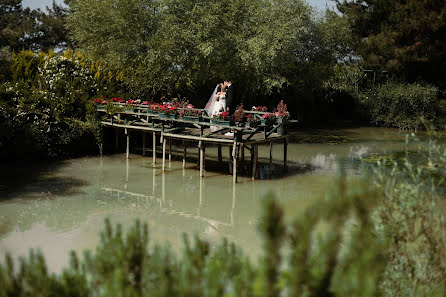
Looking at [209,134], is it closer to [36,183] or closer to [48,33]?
[36,183]

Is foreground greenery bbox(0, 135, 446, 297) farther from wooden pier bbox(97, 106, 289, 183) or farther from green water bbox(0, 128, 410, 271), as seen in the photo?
wooden pier bbox(97, 106, 289, 183)

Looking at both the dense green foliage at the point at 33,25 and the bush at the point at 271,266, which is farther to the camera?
the dense green foliage at the point at 33,25

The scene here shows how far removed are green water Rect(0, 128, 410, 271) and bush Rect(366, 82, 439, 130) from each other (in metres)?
11.0

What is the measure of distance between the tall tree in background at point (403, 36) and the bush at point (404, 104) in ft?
3.81

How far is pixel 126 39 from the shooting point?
20000mm

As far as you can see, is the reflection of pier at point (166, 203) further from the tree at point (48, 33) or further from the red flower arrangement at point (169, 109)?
the tree at point (48, 33)

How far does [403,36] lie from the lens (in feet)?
90.6

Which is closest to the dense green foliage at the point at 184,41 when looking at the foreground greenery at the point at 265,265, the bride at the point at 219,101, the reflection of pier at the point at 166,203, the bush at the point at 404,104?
the bride at the point at 219,101

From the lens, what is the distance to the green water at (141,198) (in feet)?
32.2

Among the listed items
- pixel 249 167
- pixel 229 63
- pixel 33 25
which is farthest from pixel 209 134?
pixel 33 25

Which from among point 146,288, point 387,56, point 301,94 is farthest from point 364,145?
point 146,288

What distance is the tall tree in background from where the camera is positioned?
87.9 ft

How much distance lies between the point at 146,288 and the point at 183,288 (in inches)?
18.6

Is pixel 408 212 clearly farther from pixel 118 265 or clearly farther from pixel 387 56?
pixel 387 56
